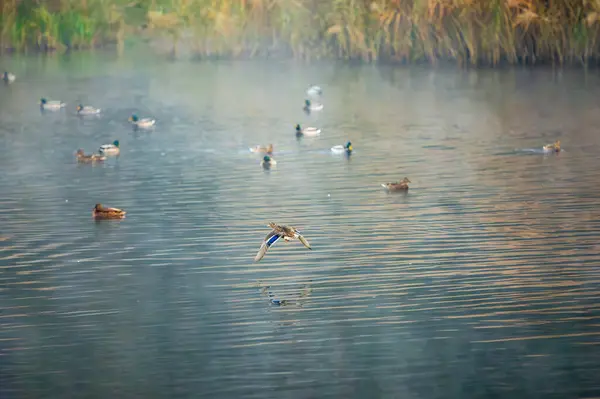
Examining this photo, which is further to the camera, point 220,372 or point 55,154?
point 55,154

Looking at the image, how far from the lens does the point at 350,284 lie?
14.0 meters

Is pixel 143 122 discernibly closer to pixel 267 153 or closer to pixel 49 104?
pixel 49 104

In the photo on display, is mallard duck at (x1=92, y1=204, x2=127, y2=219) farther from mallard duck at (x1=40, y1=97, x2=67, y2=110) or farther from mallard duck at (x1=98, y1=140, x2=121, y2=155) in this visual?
mallard duck at (x1=40, y1=97, x2=67, y2=110)

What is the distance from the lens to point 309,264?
1520 centimetres

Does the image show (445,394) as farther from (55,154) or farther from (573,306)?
(55,154)

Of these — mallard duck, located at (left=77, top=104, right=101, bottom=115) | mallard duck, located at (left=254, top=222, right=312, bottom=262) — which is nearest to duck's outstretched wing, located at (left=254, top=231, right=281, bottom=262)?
mallard duck, located at (left=254, top=222, right=312, bottom=262)

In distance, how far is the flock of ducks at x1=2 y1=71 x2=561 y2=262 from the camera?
1462 centimetres

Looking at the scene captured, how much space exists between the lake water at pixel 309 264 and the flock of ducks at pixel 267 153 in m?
0.28

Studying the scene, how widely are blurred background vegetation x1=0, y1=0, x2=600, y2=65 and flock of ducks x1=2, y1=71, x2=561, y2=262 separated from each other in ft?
16.3

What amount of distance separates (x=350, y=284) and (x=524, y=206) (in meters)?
6.10

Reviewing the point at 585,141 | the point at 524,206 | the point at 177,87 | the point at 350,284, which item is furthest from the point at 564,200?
the point at 177,87

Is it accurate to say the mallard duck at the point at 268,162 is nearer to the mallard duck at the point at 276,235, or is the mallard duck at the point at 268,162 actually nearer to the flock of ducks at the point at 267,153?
the flock of ducks at the point at 267,153

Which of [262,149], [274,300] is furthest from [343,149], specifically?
[274,300]

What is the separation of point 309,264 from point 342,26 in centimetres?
3336
